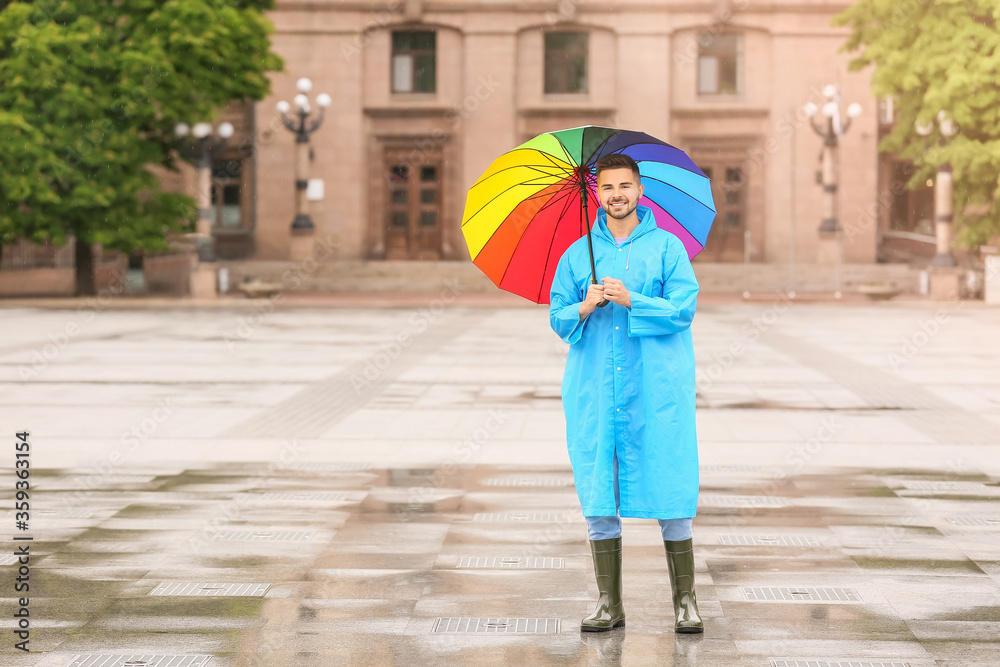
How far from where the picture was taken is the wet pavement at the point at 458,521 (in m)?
5.79

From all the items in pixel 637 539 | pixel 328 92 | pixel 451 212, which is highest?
pixel 328 92

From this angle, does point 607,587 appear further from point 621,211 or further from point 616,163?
point 616,163

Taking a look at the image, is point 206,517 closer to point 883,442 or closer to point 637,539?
point 637,539

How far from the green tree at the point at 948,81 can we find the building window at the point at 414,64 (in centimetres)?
1613

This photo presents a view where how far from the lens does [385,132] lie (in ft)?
154

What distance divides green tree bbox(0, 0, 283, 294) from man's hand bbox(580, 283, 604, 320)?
95.2ft

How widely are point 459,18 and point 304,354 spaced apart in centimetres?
2854

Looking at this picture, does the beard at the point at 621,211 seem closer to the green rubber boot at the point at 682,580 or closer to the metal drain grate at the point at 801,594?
the green rubber boot at the point at 682,580

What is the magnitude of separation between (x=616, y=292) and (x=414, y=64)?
140 feet

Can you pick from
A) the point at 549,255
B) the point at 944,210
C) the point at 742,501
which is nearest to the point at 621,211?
the point at 549,255

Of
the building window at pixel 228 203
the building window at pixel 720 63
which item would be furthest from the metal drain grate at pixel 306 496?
the building window at pixel 720 63

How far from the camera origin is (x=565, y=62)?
47.0 metres

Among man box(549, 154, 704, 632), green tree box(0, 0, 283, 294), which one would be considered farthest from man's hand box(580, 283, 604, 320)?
green tree box(0, 0, 283, 294)

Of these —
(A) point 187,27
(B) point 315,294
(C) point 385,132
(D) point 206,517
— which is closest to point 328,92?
(C) point 385,132
